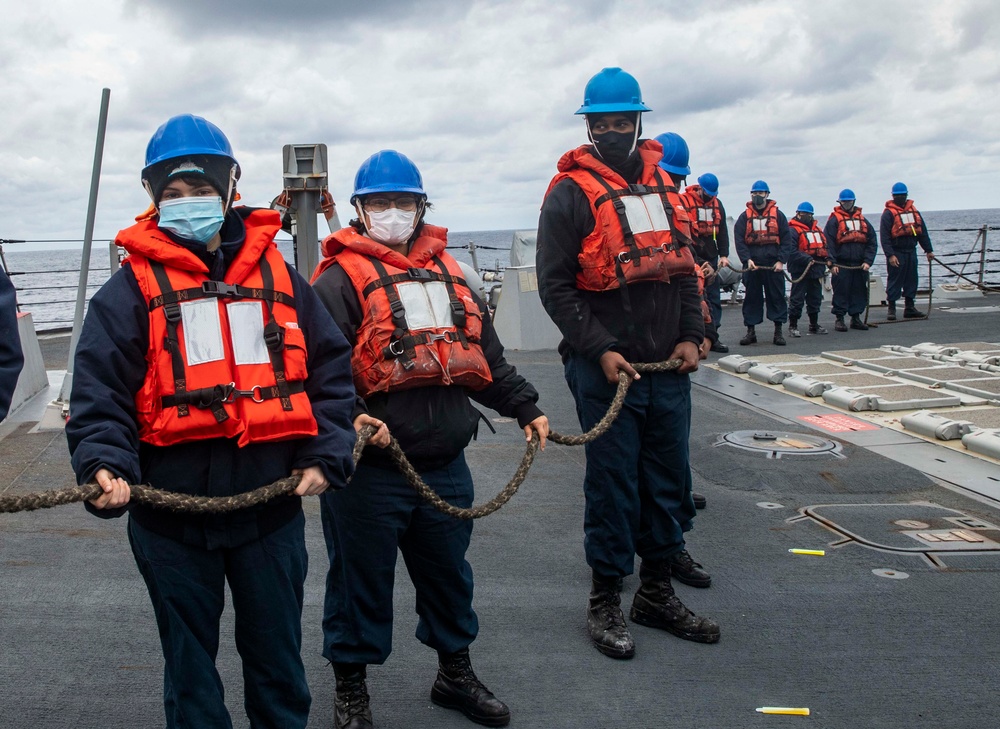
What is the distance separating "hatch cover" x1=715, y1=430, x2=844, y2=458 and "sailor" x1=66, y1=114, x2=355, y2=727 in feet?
16.4

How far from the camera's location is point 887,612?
4250 millimetres

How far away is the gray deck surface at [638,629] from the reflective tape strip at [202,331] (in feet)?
5.11

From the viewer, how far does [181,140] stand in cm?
269

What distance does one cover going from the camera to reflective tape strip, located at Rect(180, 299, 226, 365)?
100 inches

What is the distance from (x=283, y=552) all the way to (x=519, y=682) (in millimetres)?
1324

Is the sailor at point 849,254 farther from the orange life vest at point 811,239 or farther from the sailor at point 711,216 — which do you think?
the sailor at point 711,216

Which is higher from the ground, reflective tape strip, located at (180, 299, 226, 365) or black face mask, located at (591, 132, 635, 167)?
black face mask, located at (591, 132, 635, 167)

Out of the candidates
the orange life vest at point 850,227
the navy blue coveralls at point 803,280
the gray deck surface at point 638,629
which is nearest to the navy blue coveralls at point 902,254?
the orange life vest at point 850,227

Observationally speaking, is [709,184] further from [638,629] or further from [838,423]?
[638,629]

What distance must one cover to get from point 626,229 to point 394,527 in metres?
1.59

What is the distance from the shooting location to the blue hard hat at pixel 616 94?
4094 millimetres

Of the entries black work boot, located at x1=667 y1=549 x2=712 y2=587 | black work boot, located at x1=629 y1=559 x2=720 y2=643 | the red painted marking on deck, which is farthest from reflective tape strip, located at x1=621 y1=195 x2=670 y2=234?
the red painted marking on deck

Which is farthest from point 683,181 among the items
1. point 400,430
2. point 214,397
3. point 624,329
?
point 214,397

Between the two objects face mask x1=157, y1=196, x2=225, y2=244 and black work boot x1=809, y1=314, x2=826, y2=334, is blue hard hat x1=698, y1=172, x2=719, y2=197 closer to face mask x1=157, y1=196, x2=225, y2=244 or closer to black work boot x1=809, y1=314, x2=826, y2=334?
black work boot x1=809, y1=314, x2=826, y2=334
